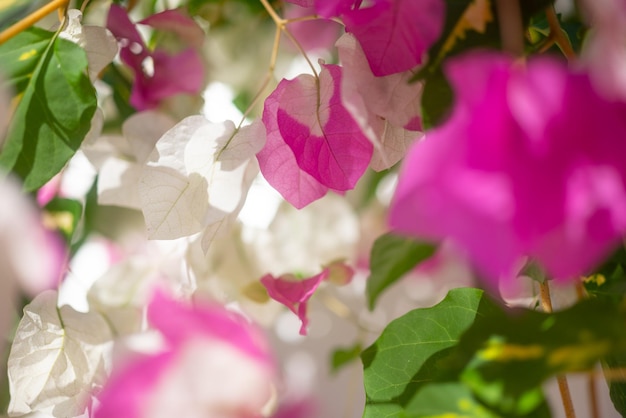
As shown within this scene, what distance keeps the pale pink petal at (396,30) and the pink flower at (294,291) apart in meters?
0.13

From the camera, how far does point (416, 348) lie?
0.26 meters

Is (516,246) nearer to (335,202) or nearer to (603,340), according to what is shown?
(603,340)

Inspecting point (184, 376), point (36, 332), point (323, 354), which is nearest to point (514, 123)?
point (184, 376)

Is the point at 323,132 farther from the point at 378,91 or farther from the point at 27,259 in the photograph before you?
the point at 27,259

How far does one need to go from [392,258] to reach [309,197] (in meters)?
0.05

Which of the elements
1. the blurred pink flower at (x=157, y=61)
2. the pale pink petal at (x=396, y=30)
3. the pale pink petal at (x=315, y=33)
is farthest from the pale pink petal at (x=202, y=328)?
the pale pink petal at (x=315, y=33)

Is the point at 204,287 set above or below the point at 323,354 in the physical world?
above

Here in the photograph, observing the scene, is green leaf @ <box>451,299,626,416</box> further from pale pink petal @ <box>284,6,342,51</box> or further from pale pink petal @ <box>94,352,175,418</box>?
pale pink petal @ <box>284,6,342,51</box>

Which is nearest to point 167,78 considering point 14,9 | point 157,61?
point 157,61

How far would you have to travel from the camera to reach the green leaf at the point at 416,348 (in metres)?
0.25

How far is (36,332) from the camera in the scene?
1.04ft

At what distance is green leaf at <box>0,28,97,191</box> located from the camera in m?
0.27

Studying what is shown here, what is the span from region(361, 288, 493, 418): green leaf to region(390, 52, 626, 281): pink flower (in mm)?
105

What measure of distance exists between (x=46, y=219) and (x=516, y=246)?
0.31 metres
